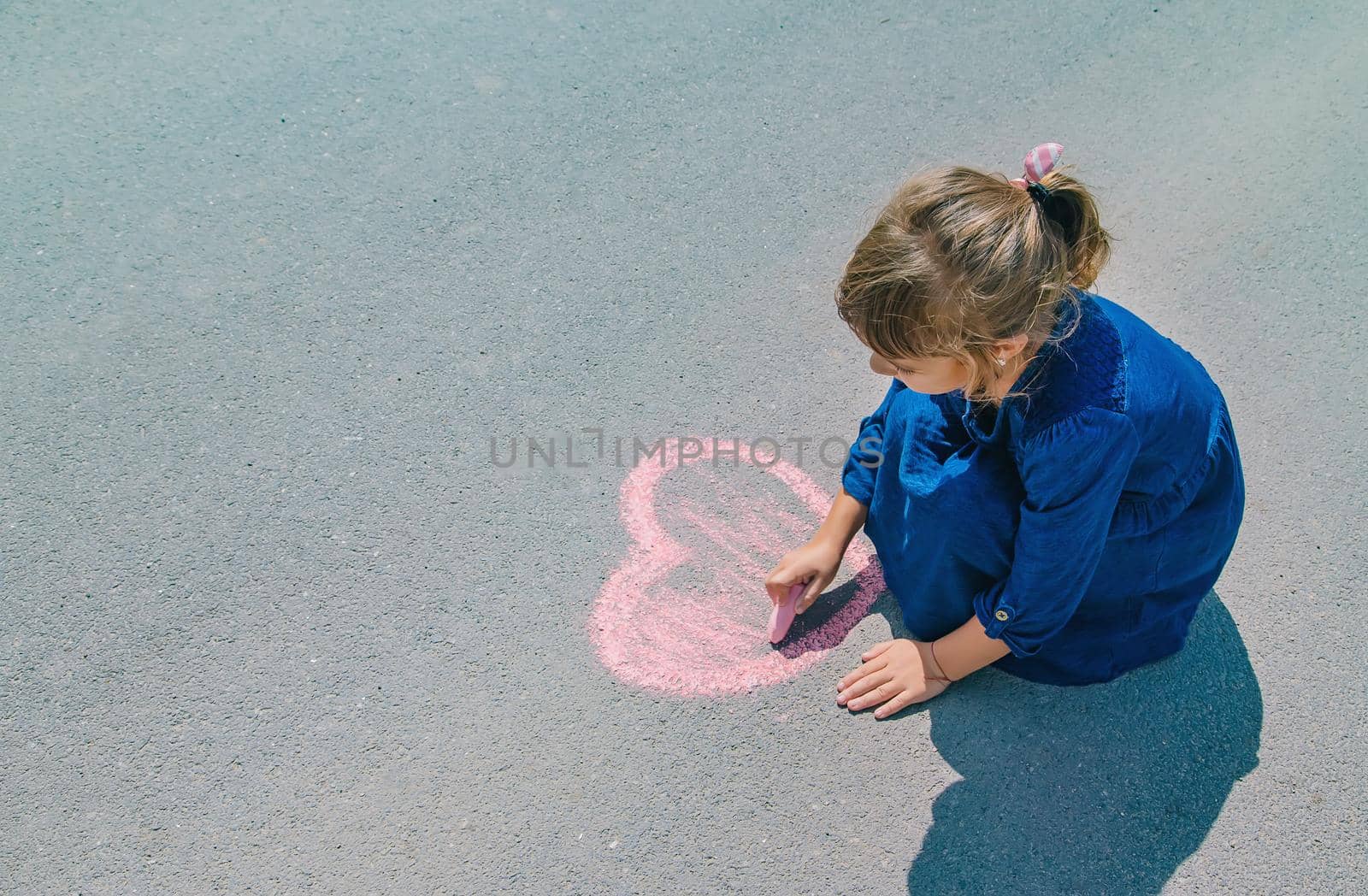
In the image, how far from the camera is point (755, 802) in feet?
6.71

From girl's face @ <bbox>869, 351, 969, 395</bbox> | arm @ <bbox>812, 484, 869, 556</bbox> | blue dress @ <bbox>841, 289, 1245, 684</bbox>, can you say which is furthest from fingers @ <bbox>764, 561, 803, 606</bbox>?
girl's face @ <bbox>869, 351, 969, 395</bbox>

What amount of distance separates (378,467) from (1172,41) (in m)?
3.40

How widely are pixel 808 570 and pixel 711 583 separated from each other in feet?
0.86

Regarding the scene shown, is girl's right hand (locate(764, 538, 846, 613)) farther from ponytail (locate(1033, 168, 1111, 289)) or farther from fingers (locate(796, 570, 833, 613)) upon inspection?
ponytail (locate(1033, 168, 1111, 289))

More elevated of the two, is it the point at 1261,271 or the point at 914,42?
the point at 914,42

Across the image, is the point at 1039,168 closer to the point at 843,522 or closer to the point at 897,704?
the point at 843,522

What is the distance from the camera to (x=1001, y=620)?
193 centimetres

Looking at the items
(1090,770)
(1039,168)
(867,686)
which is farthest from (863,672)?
(1039,168)

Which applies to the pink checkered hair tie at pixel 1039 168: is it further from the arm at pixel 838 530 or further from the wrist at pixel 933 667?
the wrist at pixel 933 667

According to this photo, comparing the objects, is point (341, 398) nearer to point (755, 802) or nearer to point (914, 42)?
point (755, 802)

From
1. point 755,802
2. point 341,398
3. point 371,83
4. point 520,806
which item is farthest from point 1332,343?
point 371,83

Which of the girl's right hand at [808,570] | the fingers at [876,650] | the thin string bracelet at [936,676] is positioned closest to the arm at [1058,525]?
the thin string bracelet at [936,676]

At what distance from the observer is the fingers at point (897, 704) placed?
2148mm

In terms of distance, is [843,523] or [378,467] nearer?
[843,523]
